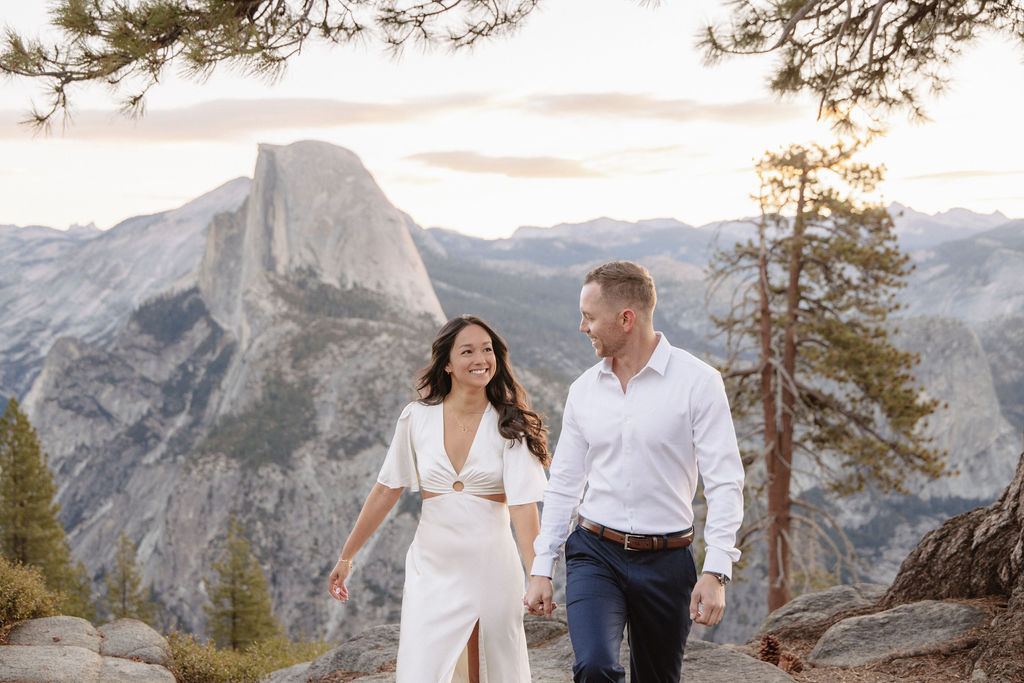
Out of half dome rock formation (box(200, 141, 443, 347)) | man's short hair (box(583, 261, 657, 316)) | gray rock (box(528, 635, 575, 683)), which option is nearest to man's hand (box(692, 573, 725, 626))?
man's short hair (box(583, 261, 657, 316))

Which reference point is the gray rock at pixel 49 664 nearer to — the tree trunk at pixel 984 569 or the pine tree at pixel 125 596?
the tree trunk at pixel 984 569

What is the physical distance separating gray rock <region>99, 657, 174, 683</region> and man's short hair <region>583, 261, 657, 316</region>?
5886 mm

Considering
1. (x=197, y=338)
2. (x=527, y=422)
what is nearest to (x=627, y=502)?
(x=527, y=422)

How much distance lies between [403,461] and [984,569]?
5.10m

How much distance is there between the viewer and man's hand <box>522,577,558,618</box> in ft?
12.1

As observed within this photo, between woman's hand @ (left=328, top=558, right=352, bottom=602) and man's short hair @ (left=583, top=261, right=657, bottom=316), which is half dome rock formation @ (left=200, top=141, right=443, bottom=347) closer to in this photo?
woman's hand @ (left=328, top=558, right=352, bottom=602)

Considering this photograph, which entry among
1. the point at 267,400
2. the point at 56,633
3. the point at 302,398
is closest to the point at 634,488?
the point at 56,633

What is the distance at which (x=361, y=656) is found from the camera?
7.59m

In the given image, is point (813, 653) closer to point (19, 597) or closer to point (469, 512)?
point (469, 512)

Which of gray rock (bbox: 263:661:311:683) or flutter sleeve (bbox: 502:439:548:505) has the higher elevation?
flutter sleeve (bbox: 502:439:548:505)

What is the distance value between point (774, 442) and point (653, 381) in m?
11.7

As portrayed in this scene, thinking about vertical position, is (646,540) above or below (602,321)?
below

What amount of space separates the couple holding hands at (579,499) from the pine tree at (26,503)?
1112 inches

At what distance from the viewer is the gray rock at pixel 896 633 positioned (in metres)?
6.56
